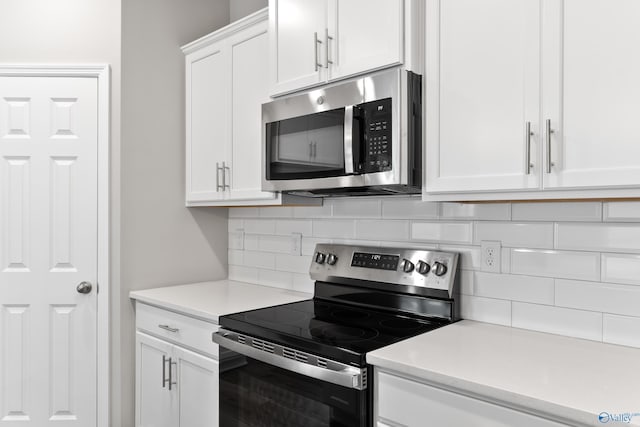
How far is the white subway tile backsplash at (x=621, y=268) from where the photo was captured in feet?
4.82

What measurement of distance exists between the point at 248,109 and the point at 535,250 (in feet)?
4.76

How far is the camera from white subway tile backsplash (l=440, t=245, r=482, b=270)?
1.83 meters

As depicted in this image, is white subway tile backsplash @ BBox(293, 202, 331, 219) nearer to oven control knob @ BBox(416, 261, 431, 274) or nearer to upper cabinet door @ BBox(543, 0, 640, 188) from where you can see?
oven control knob @ BBox(416, 261, 431, 274)

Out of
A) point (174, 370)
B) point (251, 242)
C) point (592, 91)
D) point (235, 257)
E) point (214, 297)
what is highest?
point (592, 91)

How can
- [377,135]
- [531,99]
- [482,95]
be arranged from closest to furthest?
[531,99], [482,95], [377,135]

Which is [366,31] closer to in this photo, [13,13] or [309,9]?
[309,9]

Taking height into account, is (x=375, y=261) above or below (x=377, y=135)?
below

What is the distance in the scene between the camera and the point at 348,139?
1775 mm

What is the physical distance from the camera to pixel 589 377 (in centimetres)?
122

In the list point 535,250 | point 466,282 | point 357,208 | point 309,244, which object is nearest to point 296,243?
point 309,244

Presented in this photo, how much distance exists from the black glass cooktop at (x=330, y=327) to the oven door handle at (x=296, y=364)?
0.02 m

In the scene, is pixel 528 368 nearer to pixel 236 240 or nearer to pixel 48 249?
pixel 236 240

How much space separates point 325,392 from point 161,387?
1.19m

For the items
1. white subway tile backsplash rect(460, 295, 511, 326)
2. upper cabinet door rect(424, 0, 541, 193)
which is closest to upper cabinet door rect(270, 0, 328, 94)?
upper cabinet door rect(424, 0, 541, 193)
